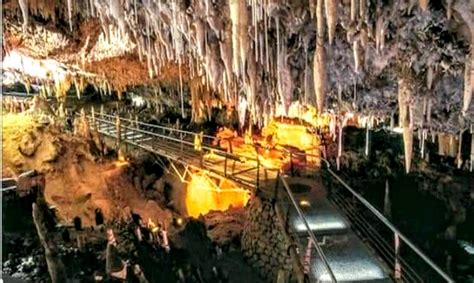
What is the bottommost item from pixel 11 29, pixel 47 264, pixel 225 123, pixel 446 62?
pixel 47 264

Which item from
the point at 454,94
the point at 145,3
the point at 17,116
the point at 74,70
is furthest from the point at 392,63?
the point at 17,116

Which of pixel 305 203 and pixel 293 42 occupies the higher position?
pixel 293 42

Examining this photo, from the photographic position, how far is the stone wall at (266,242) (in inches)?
322

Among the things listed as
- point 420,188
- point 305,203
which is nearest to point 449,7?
point 305,203

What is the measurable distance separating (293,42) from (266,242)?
4.57 m

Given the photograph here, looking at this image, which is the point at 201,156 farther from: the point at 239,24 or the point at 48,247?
the point at 239,24

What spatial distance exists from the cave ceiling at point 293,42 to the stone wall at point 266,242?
2009 mm

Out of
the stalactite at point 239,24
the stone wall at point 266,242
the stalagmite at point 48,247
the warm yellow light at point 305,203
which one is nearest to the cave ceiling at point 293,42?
the stalactite at point 239,24

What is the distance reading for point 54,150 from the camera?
1362 centimetres

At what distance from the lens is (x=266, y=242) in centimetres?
Result: 910

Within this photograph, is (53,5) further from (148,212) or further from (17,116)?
(17,116)

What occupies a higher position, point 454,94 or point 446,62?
point 446,62

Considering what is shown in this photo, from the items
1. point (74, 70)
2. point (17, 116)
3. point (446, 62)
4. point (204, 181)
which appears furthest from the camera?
point (17, 116)

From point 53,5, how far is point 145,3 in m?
1.30
